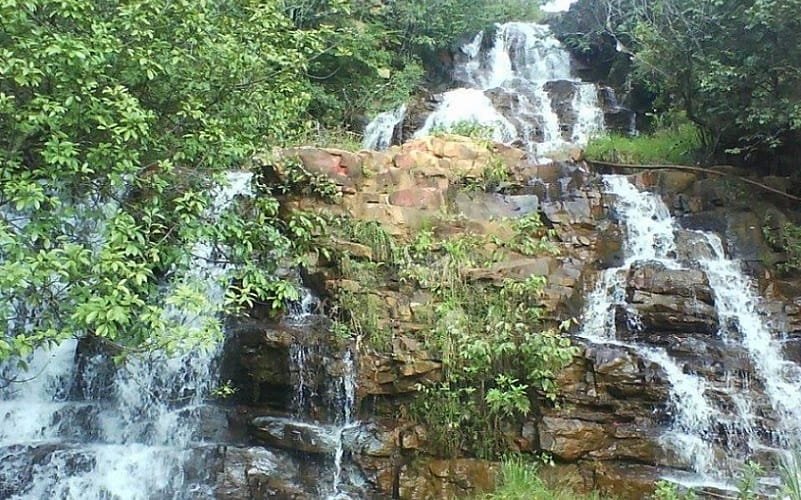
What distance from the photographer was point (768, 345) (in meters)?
7.52

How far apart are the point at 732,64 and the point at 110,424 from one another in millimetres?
8802

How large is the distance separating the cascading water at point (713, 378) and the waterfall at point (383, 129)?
5315 millimetres

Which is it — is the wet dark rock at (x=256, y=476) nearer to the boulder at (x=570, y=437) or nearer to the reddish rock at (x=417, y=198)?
the boulder at (x=570, y=437)

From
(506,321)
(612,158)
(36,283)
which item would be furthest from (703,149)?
(36,283)

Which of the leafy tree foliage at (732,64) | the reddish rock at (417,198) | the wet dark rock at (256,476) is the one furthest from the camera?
the reddish rock at (417,198)

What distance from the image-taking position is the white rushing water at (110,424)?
6.11 meters

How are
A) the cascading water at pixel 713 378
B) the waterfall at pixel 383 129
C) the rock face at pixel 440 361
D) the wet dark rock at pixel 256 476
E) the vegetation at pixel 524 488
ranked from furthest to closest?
the waterfall at pixel 383 129, the cascading water at pixel 713 378, the rock face at pixel 440 361, the wet dark rock at pixel 256 476, the vegetation at pixel 524 488

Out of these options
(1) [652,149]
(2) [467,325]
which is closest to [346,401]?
(2) [467,325]

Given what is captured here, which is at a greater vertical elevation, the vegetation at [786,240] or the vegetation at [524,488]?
the vegetation at [786,240]

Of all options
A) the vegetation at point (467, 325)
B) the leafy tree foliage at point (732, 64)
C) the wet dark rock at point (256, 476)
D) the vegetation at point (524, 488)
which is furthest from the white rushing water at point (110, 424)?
the leafy tree foliage at point (732, 64)

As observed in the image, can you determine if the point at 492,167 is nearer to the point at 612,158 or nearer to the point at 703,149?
the point at 612,158

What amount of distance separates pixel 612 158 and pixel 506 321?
206 inches

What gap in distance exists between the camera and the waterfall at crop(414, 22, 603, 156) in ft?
42.6

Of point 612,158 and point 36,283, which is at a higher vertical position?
point 612,158
